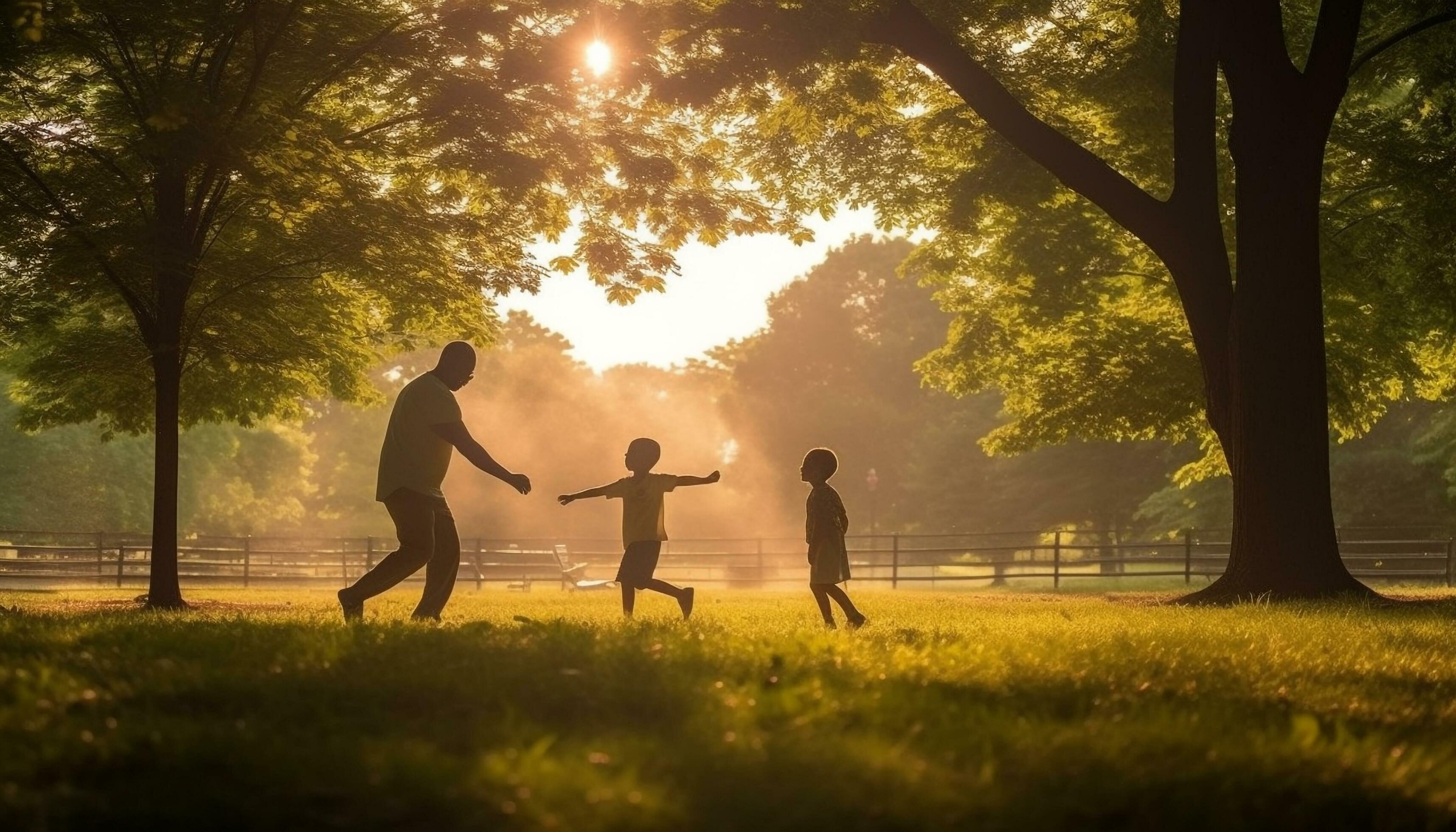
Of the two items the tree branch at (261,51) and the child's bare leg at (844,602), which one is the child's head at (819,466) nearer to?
the child's bare leg at (844,602)

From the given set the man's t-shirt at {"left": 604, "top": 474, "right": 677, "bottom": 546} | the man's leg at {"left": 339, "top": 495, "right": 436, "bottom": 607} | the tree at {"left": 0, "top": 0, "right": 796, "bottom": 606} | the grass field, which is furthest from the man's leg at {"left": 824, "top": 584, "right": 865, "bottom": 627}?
the tree at {"left": 0, "top": 0, "right": 796, "bottom": 606}

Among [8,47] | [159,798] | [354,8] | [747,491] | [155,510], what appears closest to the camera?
[159,798]

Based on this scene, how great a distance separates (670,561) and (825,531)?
45.8 m

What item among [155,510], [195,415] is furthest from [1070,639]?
[195,415]

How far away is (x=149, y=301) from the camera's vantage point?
17.3 m

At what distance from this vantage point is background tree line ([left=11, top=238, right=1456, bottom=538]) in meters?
51.2

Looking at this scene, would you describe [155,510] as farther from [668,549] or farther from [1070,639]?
[668,549]

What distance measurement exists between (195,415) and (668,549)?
34.1 m

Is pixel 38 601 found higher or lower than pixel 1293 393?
lower

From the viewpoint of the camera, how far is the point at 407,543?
9656 millimetres

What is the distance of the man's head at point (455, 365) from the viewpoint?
32.5 ft

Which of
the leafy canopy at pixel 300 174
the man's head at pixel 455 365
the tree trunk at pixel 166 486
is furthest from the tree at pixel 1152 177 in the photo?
the tree trunk at pixel 166 486

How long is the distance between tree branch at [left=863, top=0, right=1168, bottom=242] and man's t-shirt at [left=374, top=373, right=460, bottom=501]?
816 cm

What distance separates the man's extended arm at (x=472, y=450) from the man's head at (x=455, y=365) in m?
0.34
